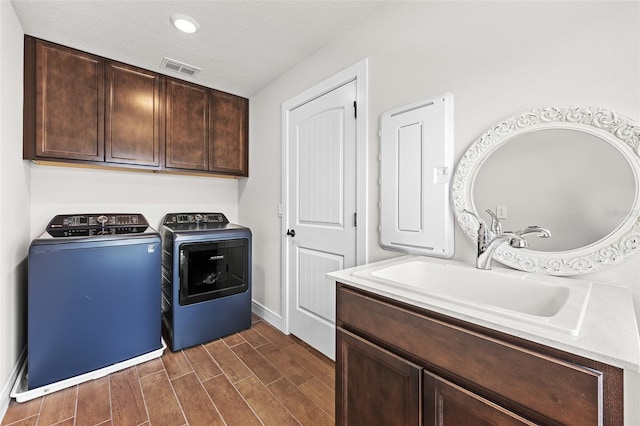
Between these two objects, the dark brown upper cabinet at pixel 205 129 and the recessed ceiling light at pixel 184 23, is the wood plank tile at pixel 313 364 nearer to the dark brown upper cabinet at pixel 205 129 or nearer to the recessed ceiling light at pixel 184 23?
the dark brown upper cabinet at pixel 205 129

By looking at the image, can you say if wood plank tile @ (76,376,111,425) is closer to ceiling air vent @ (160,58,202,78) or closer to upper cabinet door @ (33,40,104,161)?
upper cabinet door @ (33,40,104,161)

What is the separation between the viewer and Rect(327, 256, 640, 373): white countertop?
0.58 metres

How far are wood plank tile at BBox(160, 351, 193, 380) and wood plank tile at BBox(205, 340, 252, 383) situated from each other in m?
0.19

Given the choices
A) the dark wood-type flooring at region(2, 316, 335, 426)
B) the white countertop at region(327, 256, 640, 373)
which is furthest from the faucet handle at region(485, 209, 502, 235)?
the dark wood-type flooring at region(2, 316, 335, 426)

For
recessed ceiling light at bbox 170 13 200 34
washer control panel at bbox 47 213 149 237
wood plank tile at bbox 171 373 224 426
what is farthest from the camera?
washer control panel at bbox 47 213 149 237

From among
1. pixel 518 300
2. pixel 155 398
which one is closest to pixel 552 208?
pixel 518 300

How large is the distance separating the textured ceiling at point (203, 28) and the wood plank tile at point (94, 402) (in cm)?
238

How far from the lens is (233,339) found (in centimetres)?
240

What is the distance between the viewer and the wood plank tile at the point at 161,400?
151 centimetres

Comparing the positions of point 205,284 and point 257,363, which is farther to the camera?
point 205,284

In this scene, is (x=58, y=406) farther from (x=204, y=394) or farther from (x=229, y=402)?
(x=229, y=402)

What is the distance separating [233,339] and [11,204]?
177 centimetres

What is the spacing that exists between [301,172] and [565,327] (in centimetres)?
196

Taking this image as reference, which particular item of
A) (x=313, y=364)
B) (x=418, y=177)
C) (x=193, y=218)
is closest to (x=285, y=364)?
(x=313, y=364)
